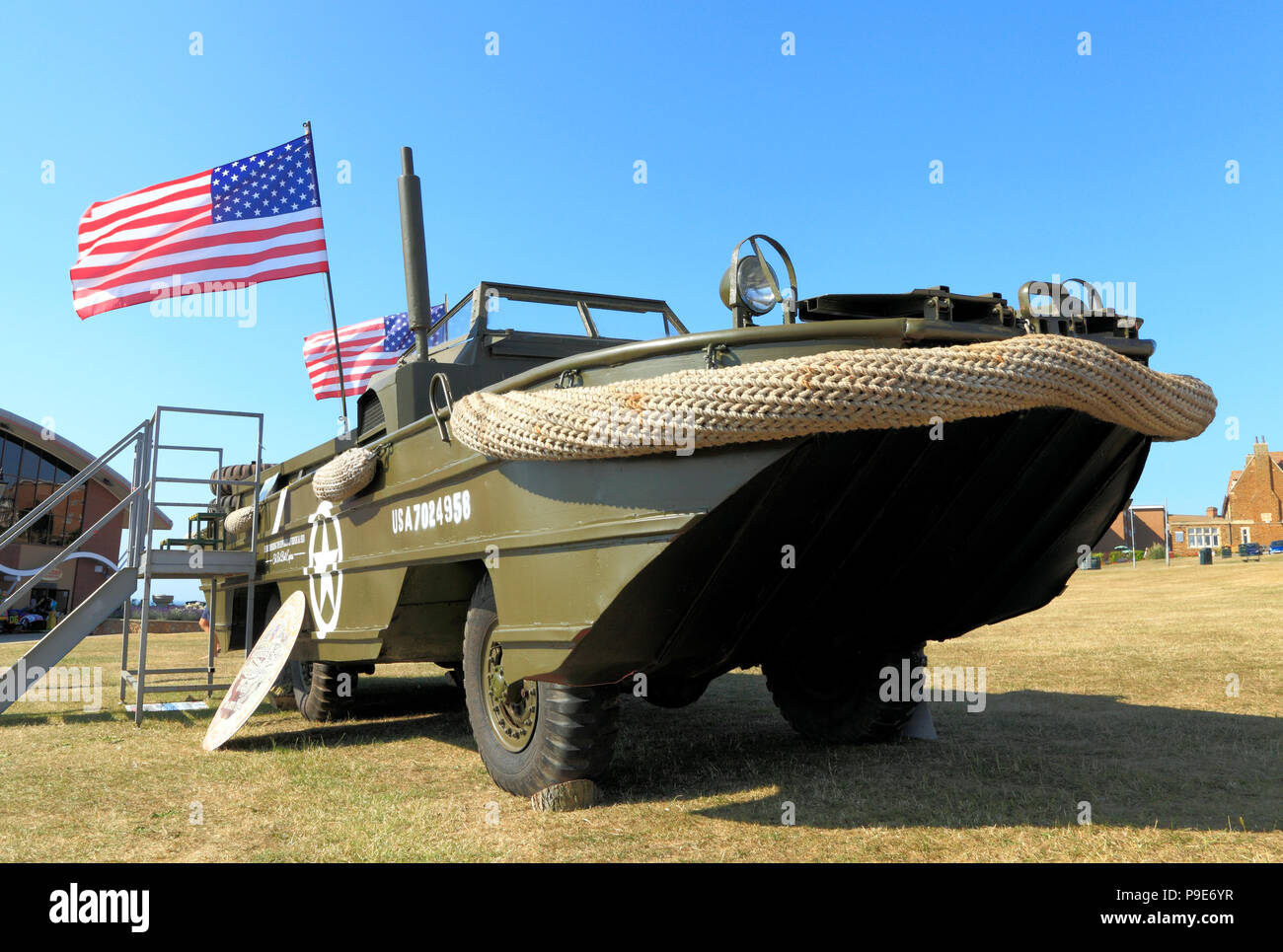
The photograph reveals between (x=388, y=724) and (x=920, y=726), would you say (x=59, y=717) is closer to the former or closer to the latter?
(x=388, y=724)

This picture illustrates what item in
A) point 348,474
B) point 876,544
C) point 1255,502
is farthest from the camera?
point 1255,502

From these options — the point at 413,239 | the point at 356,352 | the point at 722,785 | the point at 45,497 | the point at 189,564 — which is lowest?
the point at 722,785

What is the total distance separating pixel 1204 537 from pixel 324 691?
171 feet

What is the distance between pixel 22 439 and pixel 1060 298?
30283 millimetres

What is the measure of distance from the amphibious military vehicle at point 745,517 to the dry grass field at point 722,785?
35cm

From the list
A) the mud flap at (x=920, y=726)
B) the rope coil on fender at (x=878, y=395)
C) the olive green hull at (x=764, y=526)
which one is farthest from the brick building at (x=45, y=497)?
the rope coil on fender at (x=878, y=395)

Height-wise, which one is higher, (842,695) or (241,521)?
(241,521)

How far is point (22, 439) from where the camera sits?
27391mm

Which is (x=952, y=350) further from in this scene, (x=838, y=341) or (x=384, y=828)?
(x=384, y=828)

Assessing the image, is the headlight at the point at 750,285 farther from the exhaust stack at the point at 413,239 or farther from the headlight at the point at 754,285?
the exhaust stack at the point at 413,239

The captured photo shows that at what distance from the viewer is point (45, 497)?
2875 centimetres

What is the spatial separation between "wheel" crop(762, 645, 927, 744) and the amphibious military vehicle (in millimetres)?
20

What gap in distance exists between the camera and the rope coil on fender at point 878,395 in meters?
2.95

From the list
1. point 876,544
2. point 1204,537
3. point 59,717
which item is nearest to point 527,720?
point 876,544
